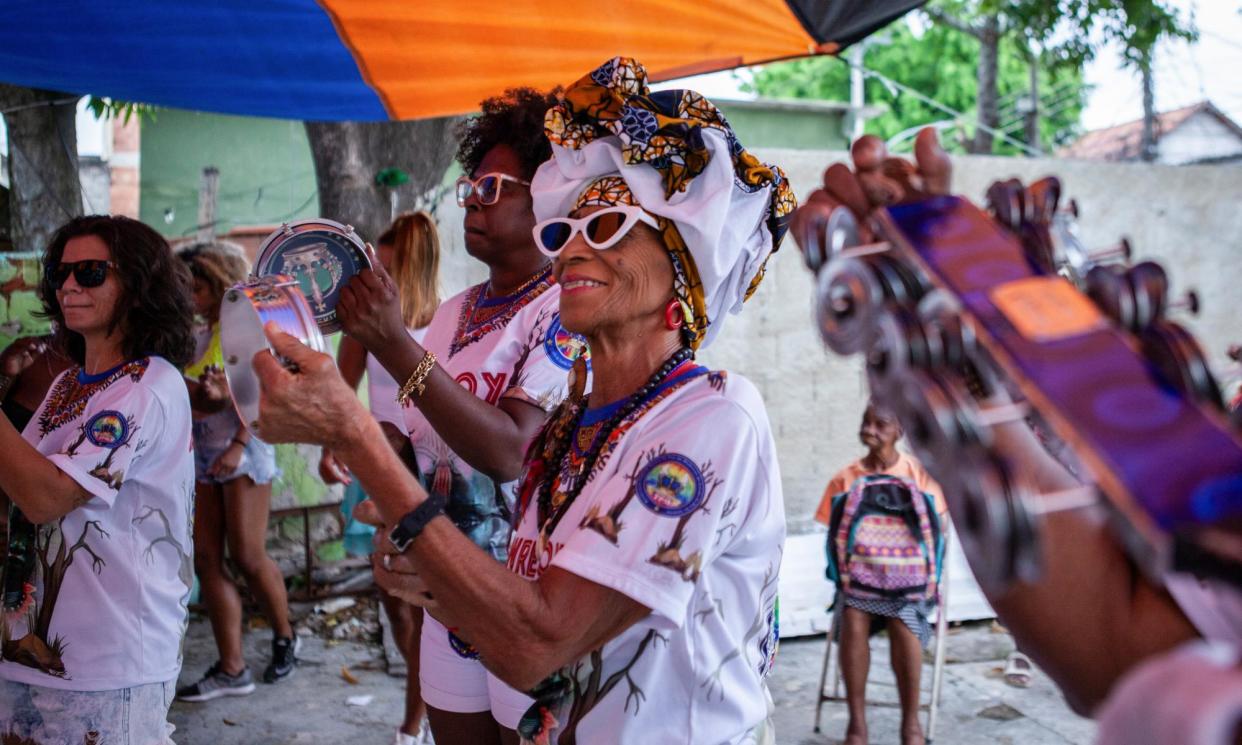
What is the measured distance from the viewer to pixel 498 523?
283 cm

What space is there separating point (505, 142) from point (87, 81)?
8.83 ft

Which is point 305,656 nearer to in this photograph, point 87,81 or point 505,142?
point 87,81

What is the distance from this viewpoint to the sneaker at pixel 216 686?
5426mm

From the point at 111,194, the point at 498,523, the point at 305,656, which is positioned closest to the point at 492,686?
the point at 498,523

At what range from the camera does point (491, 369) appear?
267 centimetres

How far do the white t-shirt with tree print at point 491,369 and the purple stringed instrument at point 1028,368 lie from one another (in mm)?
1439

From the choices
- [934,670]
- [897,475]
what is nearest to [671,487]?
[897,475]

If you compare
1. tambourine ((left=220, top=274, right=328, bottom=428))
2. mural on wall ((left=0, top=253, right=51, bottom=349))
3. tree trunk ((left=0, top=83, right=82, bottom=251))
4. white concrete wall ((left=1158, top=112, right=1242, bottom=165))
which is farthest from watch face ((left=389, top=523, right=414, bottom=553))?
white concrete wall ((left=1158, top=112, right=1242, bottom=165))

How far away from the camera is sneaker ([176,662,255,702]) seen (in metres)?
5.43

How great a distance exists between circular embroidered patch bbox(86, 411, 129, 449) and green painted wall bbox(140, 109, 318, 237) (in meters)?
8.65

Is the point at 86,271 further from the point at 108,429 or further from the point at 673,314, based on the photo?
the point at 673,314

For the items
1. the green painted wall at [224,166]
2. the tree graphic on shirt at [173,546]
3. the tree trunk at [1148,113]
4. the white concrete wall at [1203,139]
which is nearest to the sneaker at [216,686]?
the tree graphic on shirt at [173,546]

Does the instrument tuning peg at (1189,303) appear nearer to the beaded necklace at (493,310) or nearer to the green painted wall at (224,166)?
the beaded necklace at (493,310)

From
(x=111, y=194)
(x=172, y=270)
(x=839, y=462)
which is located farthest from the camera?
(x=111, y=194)
